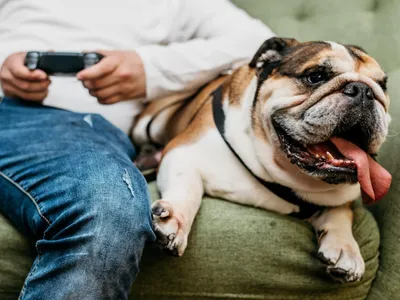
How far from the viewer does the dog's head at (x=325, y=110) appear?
974mm

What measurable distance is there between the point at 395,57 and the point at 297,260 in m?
0.73

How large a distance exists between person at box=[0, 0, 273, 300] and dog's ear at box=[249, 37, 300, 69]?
0.23 m

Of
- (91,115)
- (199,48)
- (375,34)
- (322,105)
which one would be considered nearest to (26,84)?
(91,115)

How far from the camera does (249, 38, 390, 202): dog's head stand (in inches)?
38.4

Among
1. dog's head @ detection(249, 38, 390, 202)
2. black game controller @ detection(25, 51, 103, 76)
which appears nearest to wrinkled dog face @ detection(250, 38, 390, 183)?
dog's head @ detection(249, 38, 390, 202)

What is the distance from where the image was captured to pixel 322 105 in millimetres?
984

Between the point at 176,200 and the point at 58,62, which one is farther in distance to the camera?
the point at 58,62

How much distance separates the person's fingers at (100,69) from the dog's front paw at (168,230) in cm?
34

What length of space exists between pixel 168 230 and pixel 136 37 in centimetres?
62

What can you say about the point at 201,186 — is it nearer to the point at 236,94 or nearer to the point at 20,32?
the point at 236,94

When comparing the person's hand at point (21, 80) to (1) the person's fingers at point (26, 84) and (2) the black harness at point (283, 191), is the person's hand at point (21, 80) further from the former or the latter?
(2) the black harness at point (283, 191)

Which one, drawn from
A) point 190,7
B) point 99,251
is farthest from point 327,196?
point 190,7

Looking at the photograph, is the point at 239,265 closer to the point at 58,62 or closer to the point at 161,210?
the point at 161,210

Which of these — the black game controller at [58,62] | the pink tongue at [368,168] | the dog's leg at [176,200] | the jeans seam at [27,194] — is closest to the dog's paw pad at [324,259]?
the pink tongue at [368,168]
